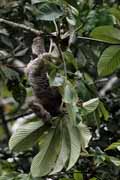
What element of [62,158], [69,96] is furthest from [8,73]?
[69,96]

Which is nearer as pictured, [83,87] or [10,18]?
[83,87]

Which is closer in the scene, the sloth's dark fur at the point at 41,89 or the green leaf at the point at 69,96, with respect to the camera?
the green leaf at the point at 69,96

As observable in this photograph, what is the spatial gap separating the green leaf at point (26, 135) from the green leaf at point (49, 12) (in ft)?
0.95

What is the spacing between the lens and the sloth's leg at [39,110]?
1.38m

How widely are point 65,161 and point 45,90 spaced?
19 centimetres

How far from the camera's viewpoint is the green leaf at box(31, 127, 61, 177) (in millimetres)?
1423

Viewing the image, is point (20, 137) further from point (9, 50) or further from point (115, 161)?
point (9, 50)

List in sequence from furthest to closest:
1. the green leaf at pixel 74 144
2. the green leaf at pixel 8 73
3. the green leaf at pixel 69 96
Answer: the green leaf at pixel 8 73, the green leaf at pixel 74 144, the green leaf at pixel 69 96

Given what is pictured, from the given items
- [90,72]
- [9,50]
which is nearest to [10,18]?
[9,50]

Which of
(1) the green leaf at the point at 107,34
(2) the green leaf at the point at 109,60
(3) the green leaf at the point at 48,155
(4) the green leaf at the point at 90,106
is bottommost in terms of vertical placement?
(3) the green leaf at the point at 48,155

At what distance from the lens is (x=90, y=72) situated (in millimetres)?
2246

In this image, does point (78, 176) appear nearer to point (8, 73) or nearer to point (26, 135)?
point (26, 135)

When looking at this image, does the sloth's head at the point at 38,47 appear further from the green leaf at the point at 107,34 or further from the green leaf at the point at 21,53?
the green leaf at the point at 21,53

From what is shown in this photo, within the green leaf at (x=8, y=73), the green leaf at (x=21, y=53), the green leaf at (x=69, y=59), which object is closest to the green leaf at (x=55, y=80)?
the green leaf at (x=69, y=59)
